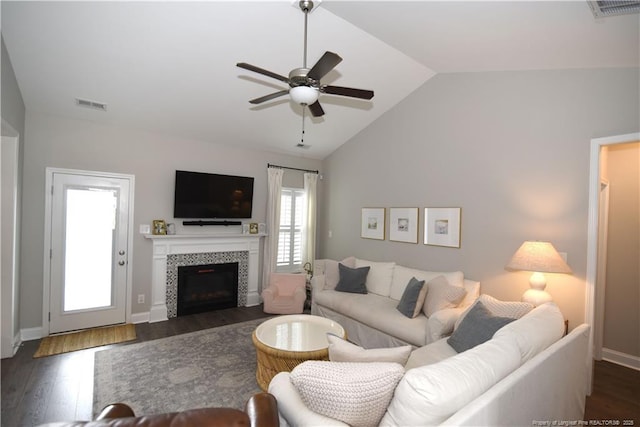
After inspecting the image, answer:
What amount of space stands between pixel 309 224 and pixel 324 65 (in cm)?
399

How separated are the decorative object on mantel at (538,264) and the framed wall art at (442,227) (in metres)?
0.95

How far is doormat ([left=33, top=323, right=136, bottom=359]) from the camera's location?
3.42 metres

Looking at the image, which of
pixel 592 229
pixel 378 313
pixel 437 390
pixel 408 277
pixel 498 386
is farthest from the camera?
pixel 408 277

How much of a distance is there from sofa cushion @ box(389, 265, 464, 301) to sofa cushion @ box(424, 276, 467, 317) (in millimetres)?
186

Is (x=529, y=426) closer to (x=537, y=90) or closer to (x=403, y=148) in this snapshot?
(x=537, y=90)

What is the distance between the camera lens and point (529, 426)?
1.68 meters

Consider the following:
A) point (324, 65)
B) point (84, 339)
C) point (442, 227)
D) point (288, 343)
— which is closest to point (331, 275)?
point (442, 227)

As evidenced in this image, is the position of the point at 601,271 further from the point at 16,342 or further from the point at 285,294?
the point at 16,342

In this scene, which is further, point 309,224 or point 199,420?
point 309,224

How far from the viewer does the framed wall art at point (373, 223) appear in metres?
4.78

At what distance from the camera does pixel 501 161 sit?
343 centimetres

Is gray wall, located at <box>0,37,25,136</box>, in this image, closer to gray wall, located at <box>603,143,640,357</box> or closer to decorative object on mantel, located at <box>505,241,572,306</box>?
decorative object on mantel, located at <box>505,241,572,306</box>

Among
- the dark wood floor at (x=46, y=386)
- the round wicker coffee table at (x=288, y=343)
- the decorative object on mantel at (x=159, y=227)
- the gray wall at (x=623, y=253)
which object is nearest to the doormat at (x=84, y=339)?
the dark wood floor at (x=46, y=386)

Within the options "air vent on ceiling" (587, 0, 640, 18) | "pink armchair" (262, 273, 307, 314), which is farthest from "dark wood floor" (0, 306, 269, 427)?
"air vent on ceiling" (587, 0, 640, 18)
